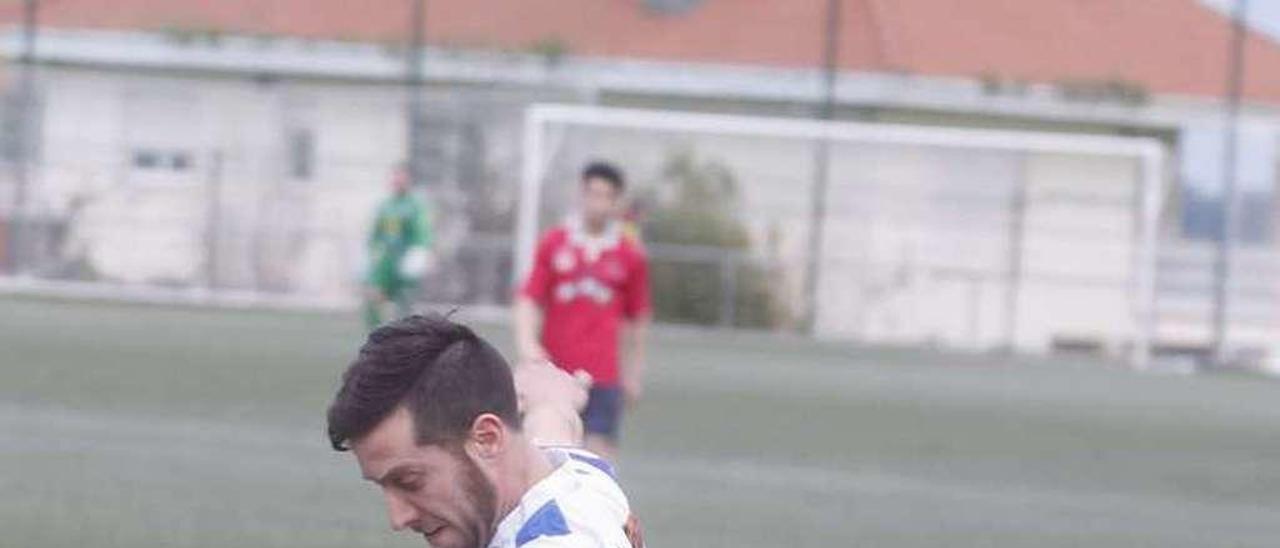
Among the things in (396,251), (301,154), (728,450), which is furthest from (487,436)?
(301,154)

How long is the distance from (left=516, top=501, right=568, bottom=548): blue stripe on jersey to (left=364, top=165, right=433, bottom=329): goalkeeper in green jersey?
19.2 metres

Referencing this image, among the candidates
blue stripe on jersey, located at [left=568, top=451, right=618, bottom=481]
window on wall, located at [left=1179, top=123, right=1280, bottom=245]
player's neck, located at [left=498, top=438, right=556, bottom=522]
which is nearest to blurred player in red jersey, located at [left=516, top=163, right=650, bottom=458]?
blue stripe on jersey, located at [left=568, top=451, right=618, bottom=481]

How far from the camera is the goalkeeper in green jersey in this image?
877 inches

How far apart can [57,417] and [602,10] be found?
1945cm

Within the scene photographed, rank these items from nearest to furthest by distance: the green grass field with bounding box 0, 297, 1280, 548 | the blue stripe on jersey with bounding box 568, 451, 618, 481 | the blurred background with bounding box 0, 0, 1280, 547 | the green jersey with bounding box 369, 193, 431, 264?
1. the blue stripe on jersey with bounding box 568, 451, 618, 481
2. the green grass field with bounding box 0, 297, 1280, 548
3. the green jersey with bounding box 369, 193, 431, 264
4. the blurred background with bounding box 0, 0, 1280, 547

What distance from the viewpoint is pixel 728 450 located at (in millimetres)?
15281

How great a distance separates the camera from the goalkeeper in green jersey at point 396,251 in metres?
22.3

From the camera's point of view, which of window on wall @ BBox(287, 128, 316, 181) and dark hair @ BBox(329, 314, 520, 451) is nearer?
dark hair @ BBox(329, 314, 520, 451)

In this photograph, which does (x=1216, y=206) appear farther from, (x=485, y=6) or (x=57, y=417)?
(x=57, y=417)

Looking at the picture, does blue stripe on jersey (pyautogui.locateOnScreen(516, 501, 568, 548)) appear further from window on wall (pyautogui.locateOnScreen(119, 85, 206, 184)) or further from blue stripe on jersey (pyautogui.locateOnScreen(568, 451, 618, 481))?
window on wall (pyautogui.locateOnScreen(119, 85, 206, 184))

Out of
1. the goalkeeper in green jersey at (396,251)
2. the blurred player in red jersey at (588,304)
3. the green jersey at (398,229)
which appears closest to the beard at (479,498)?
the blurred player in red jersey at (588,304)

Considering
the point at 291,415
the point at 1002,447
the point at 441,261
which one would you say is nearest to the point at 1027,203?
the point at 441,261

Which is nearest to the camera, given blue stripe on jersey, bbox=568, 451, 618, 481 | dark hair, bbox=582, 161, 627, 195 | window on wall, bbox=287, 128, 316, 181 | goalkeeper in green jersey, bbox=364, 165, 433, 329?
blue stripe on jersey, bbox=568, 451, 618, 481

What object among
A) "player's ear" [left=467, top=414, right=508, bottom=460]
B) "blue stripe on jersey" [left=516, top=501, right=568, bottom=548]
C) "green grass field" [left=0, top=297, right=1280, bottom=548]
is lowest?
"green grass field" [left=0, top=297, right=1280, bottom=548]
